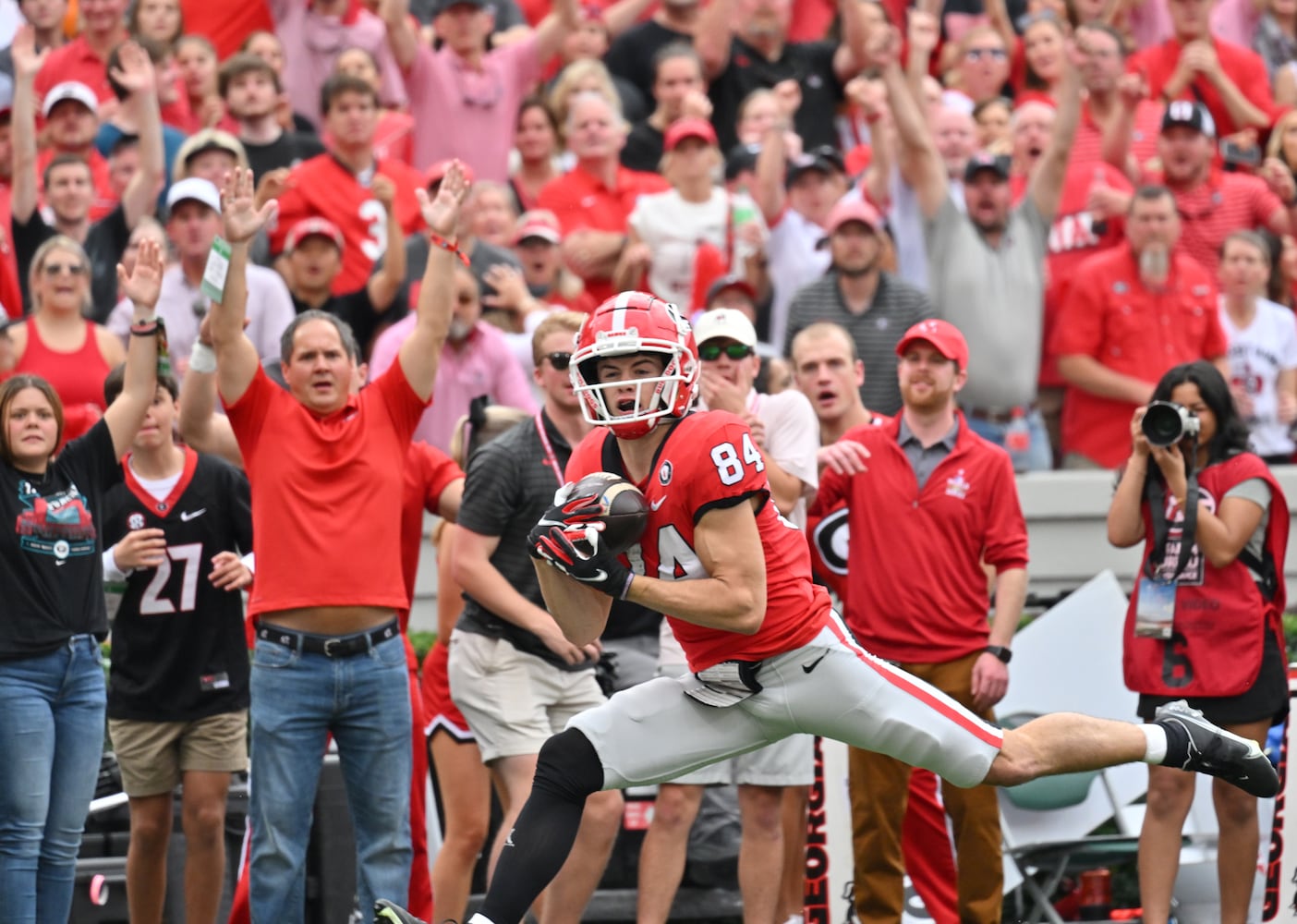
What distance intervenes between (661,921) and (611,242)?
4.61 meters

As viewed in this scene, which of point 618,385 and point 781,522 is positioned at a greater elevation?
point 618,385

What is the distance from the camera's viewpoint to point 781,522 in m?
5.89

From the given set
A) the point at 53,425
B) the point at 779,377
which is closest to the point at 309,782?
the point at 53,425

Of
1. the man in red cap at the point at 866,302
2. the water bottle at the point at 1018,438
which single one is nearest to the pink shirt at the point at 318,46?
the man in red cap at the point at 866,302

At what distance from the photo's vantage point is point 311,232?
9.87 m

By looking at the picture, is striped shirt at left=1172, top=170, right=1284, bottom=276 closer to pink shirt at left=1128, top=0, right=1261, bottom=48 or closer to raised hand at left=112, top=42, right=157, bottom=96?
pink shirt at left=1128, top=0, right=1261, bottom=48

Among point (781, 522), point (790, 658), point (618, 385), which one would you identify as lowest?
point (790, 658)

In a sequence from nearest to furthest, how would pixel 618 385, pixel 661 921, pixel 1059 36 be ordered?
1. pixel 618 385
2. pixel 661 921
3. pixel 1059 36

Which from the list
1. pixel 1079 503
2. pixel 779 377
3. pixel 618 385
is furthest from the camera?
pixel 1079 503

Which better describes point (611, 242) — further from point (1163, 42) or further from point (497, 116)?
point (1163, 42)

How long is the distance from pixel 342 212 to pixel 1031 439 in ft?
12.6

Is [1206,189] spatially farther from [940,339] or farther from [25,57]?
[25,57]

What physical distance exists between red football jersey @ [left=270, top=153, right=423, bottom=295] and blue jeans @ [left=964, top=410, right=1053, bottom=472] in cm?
320

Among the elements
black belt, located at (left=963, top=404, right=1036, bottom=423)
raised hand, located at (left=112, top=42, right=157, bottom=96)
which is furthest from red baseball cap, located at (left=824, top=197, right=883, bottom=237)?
raised hand, located at (left=112, top=42, right=157, bottom=96)
